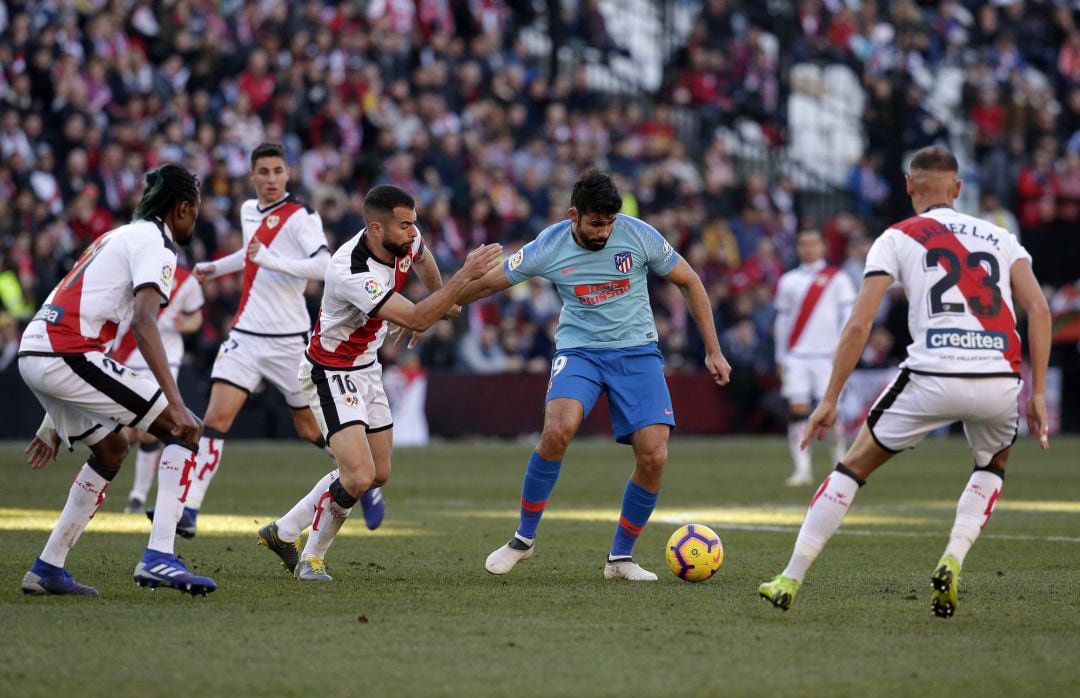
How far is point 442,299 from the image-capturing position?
8227mm

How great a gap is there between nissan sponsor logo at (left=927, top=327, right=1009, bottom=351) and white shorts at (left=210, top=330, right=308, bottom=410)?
5.37 m

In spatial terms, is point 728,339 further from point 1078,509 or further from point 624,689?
point 624,689

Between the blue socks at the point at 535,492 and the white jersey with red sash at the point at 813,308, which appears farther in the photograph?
the white jersey with red sash at the point at 813,308

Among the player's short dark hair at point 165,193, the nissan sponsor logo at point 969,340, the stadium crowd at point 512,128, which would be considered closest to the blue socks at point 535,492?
the player's short dark hair at point 165,193

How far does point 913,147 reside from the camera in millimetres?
30250

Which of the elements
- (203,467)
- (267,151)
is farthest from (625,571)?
(267,151)

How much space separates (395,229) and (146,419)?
1.72m

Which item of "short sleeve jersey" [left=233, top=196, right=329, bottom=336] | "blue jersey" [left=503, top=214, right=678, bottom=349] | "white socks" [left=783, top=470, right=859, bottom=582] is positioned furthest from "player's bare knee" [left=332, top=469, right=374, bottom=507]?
"short sleeve jersey" [left=233, top=196, right=329, bottom=336]

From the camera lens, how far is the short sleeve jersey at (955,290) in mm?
7246

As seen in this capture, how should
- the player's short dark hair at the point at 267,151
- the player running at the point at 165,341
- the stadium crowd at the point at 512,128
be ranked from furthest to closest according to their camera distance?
the stadium crowd at the point at 512,128, the player running at the point at 165,341, the player's short dark hair at the point at 267,151

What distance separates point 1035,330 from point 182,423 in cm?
399

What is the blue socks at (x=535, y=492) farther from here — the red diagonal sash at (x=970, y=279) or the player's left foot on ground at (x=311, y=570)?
the red diagonal sash at (x=970, y=279)

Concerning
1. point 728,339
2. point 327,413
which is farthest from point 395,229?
point 728,339

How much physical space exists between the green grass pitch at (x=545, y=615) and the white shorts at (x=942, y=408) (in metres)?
0.83
